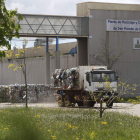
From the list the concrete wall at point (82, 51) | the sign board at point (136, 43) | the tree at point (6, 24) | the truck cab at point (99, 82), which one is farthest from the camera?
the concrete wall at point (82, 51)

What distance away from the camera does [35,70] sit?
2071 inches

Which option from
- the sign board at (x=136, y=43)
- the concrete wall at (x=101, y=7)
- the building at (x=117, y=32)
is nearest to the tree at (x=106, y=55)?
the building at (x=117, y=32)

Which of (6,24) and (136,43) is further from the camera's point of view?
(136,43)

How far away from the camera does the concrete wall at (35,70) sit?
47275mm

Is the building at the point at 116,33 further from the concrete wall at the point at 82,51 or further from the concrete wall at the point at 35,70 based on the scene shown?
the concrete wall at the point at 35,70

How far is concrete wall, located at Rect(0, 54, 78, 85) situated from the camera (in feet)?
155

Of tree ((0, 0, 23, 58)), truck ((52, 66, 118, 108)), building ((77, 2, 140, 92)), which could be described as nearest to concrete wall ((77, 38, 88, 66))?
building ((77, 2, 140, 92))

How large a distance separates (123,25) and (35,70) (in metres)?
18.1

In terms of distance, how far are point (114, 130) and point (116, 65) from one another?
3062cm

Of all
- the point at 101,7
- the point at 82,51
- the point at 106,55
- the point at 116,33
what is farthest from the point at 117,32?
the point at 82,51

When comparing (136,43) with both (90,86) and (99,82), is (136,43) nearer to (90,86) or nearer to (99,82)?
(99,82)

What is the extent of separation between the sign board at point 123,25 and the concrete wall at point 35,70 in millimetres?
7452

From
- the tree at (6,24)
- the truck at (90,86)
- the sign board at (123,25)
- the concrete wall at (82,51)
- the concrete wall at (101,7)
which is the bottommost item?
the truck at (90,86)

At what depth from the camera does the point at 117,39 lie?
40.0 m
